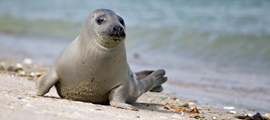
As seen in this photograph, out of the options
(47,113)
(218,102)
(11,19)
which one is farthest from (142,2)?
(47,113)

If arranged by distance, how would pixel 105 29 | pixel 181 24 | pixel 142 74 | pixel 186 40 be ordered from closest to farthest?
pixel 105 29
pixel 142 74
pixel 186 40
pixel 181 24

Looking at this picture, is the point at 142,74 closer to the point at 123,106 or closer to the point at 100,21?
the point at 123,106

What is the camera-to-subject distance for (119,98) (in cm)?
414

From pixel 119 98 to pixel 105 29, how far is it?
0.79m

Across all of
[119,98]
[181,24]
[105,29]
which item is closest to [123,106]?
[119,98]

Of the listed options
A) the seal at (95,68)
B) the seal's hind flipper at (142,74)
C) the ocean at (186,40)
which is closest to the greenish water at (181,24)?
the ocean at (186,40)

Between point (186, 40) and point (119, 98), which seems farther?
point (186, 40)

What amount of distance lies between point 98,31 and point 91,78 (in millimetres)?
506

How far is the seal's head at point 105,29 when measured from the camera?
12.2 ft

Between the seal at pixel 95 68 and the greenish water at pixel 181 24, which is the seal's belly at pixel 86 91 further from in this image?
the greenish water at pixel 181 24

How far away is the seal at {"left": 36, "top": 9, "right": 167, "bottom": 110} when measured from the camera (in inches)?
155

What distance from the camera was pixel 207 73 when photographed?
8.88 meters

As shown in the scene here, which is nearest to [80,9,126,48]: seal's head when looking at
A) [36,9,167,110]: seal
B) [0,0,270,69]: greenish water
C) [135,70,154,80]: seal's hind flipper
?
[36,9,167,110]: seal

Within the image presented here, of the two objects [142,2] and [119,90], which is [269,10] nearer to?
[142,2]
